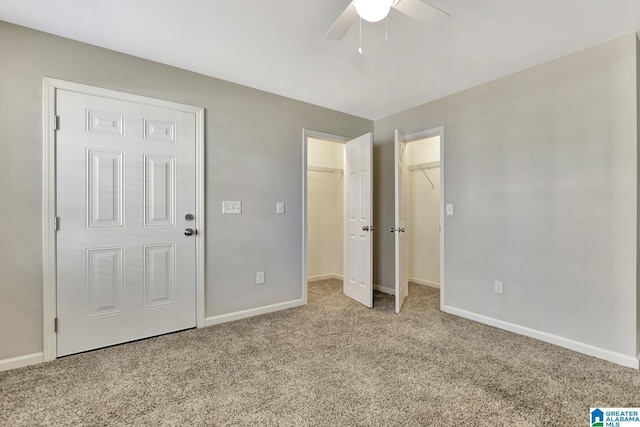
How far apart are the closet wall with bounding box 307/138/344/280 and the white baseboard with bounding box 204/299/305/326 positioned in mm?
1317

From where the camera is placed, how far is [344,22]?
5.39 feet

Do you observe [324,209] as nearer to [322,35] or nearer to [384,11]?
[322,35]

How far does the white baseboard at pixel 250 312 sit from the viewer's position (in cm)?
285

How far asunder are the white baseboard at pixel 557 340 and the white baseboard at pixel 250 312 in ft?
5.74

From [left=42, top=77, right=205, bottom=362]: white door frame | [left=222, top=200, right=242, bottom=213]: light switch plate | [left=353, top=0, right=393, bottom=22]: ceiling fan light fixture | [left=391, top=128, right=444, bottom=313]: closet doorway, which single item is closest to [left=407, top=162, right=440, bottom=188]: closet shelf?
[left=391, top=128, right=444, bottom=313]: closet doorway

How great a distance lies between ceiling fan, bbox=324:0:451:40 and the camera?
1.42 m

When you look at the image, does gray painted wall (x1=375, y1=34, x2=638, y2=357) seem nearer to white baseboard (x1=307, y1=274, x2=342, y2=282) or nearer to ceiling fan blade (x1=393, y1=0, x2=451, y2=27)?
ceiling fan blade (x1=393, y1=0, x2=451, y2=27)

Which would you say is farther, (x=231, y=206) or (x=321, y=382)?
(x=231, y=206)

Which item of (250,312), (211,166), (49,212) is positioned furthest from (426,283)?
(49,212)

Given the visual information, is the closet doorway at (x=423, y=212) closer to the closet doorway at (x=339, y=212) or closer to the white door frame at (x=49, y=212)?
the closet doorway at (x=339, y=212)

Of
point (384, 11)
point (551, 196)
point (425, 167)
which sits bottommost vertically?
point (551, 196)

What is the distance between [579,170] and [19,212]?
13.7 feet

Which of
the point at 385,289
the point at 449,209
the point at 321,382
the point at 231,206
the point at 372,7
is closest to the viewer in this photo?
the point at 372,7

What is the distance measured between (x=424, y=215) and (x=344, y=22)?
337 cm
